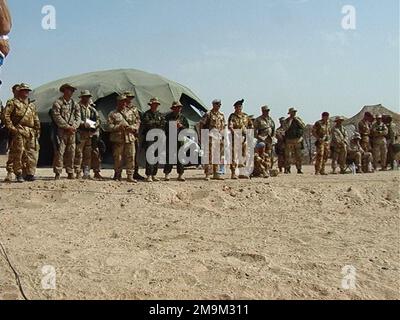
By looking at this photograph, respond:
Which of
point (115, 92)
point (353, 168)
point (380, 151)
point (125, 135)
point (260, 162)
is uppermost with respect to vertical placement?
point (115, 92)

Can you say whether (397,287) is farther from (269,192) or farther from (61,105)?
(61,105)

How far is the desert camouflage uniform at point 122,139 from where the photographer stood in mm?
8938

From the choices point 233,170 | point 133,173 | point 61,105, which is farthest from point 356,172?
point 61,105

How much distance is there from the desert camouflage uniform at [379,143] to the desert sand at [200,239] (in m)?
5.09

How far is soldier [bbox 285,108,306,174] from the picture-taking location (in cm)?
1206

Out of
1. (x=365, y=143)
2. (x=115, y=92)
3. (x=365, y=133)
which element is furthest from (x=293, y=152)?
(x=115, y=92)

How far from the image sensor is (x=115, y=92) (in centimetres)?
1612

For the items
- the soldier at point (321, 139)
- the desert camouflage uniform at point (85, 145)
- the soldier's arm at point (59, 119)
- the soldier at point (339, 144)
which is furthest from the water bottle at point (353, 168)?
the soldier's arm at point (59, 119)

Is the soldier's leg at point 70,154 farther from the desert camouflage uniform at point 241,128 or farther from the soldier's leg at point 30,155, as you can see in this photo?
the desert camouflage uniform at point 241,128

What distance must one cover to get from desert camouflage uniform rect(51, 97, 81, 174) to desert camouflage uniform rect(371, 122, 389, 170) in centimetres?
856

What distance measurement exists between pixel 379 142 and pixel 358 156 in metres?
1.35

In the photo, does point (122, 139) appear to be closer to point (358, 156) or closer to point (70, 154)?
point (70, 154)

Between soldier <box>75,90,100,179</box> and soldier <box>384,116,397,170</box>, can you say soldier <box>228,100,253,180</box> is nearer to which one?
soldier <box>75,90,100,179</box>
